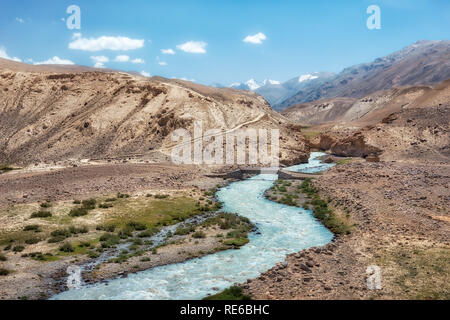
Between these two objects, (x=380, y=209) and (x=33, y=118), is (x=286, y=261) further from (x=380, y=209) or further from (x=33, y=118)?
(x=33, y=118)

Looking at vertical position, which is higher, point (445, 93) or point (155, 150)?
point (445, 93)

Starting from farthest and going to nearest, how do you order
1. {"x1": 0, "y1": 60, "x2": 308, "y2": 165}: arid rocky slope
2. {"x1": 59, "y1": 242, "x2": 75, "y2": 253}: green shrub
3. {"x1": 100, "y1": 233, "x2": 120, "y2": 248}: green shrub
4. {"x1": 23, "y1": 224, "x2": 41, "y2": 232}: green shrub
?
{"x1": 0, "y1": 60, "x2": 308, "y2": 165}: arid rocky slope, {"x1": 23, "y1": 224, "x2": 41, "y2": 232}: green shrub, {"x1": 100, "y1": 233, "x2": 120, "y2": 248}: green shrub, {"x1": 59, "y1": 242, "x2": 75, "y2": 253}: green shrub

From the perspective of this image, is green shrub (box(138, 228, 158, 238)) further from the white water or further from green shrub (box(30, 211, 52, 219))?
green shrub (box(30, 211, 52, 219))

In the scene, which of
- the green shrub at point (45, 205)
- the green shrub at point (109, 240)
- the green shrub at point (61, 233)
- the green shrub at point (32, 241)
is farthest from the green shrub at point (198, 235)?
the green shrub at point (45, 205)

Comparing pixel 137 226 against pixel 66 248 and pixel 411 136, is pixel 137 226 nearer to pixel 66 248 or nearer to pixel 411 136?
pixel 66 248

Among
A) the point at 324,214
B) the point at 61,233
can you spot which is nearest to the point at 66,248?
the point at 61,233

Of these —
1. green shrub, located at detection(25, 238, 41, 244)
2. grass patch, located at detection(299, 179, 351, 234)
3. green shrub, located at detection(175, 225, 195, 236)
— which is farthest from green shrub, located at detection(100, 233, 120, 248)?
grass patch, located at detection(299, 179, 351, 234)
